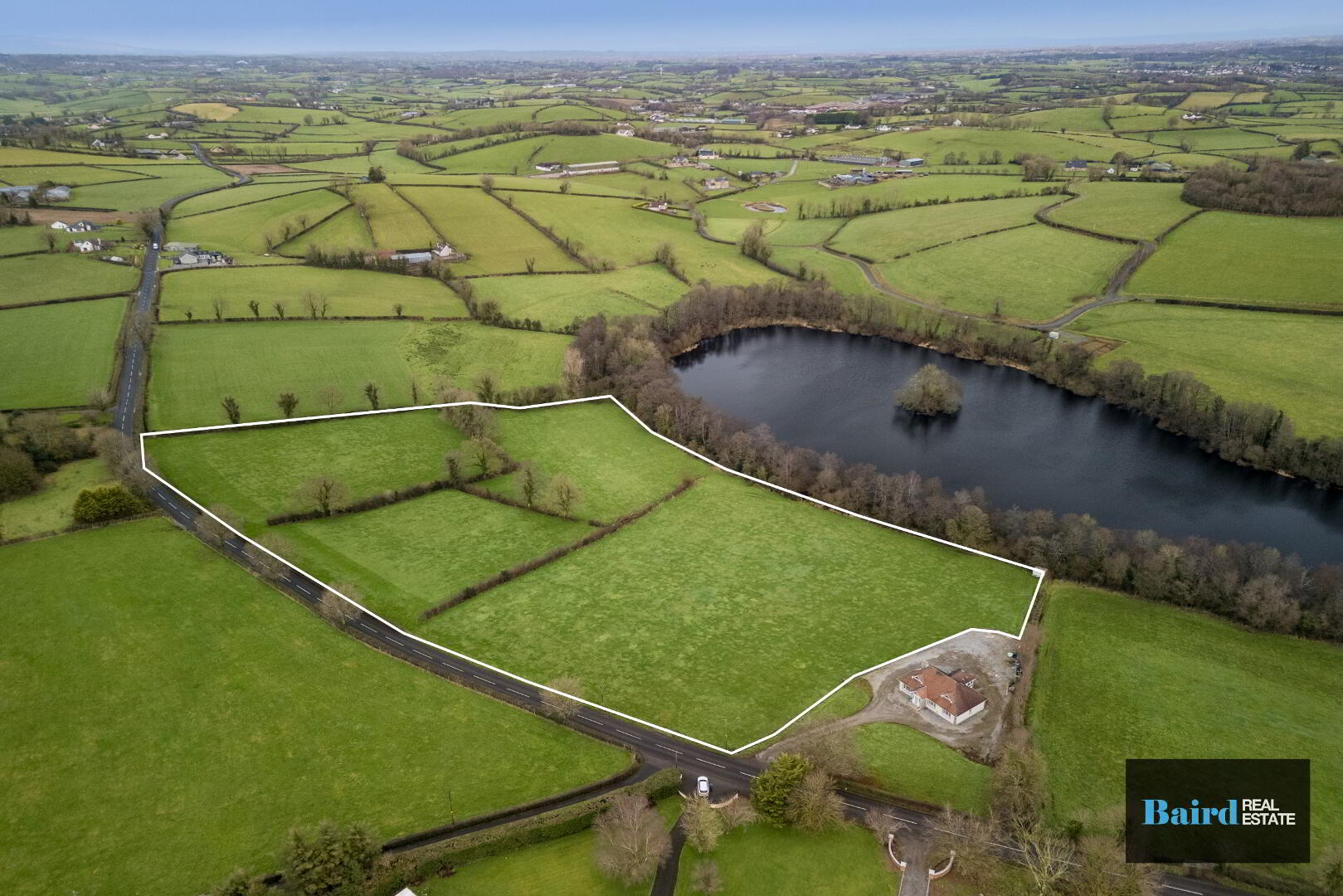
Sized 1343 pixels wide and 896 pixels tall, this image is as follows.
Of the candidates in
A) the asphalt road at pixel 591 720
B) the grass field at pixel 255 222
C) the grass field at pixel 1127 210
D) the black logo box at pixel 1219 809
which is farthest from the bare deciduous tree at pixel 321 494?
the grass field at pixel 1127 210

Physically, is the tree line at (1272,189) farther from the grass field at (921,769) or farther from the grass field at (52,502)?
the grass field at (52,502)

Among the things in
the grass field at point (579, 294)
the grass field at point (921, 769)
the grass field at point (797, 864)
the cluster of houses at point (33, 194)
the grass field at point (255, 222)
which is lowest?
the grass field at point (797, 864)

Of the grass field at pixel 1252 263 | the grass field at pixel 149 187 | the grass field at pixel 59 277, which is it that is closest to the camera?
the grass field at pixel 59 277

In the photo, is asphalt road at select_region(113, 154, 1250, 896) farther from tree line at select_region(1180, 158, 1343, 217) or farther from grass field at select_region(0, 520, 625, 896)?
tree line at select_region(1180, 158, 1343, 217)

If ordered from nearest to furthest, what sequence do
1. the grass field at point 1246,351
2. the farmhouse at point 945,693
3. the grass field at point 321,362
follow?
the farmhouse at point 945,693
the grass field at point 321,362
the grass field at point 1246,351

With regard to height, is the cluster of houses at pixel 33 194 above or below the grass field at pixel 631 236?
above

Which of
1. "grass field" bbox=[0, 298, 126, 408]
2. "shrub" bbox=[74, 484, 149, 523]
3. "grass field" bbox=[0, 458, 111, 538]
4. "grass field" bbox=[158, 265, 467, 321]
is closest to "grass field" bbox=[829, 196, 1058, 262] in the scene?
"grass field" bbox=[158, 265, 467, 321]
